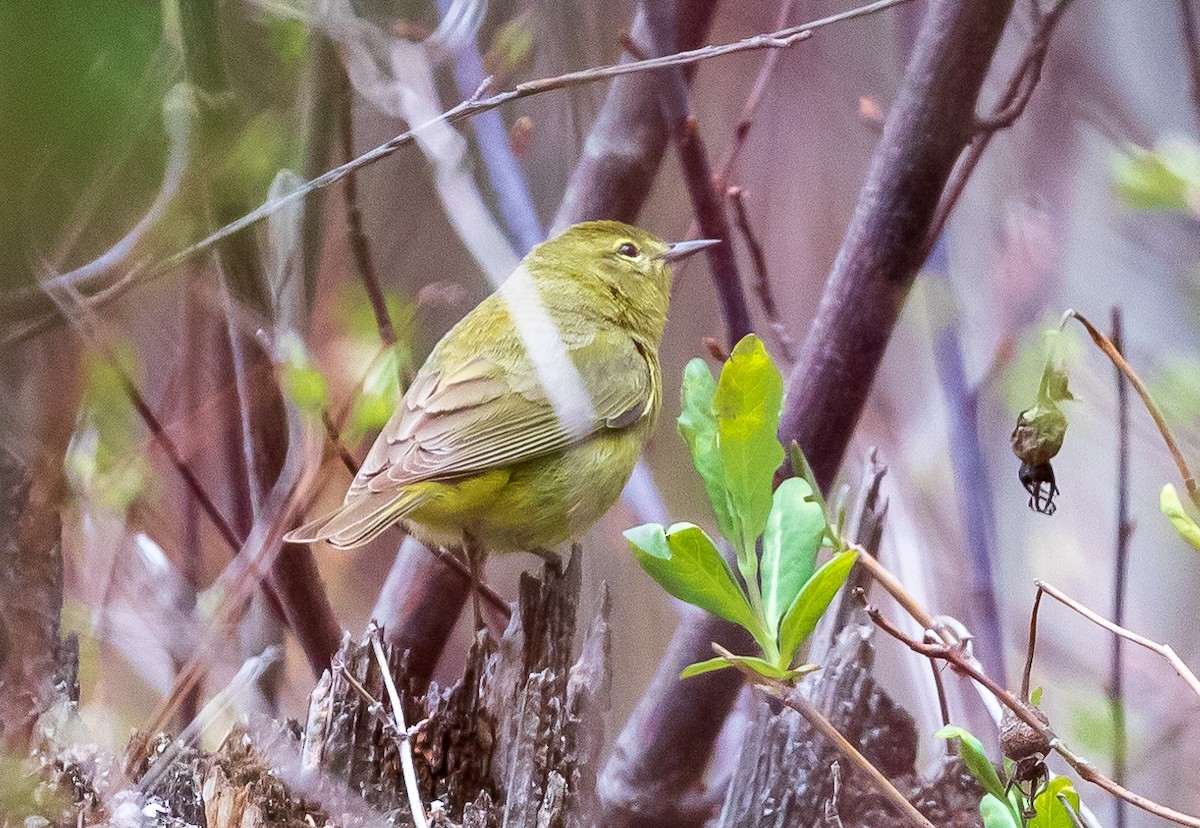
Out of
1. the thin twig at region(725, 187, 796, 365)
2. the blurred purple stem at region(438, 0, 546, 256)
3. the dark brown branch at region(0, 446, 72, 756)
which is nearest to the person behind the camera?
the dark brown branch at region(0, 446, 72, 756)

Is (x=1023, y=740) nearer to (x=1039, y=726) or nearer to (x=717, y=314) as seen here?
(x=1039, y=726)

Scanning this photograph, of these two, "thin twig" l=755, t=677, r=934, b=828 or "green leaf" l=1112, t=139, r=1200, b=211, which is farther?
"green leaf" l=1112, t=139, r=1200, b=211

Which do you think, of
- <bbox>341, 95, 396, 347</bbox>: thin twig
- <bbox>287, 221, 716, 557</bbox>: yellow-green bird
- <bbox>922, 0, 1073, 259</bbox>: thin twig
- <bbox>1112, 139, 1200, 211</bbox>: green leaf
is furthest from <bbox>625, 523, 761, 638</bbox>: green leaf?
<bbox>1112, 139, 1200, 211</bbox>: green leaf

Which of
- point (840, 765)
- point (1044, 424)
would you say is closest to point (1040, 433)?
point (1044, 424)

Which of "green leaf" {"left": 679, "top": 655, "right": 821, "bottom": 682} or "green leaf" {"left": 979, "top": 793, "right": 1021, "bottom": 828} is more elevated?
"green leaf" {"left": 679, "top": 655, "right": 821, "bottom": 682}

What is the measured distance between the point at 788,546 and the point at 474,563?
21cm

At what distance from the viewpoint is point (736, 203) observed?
0.70 meters

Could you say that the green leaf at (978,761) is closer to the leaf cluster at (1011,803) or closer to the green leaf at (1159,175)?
the leaf cluster at (1011,803)

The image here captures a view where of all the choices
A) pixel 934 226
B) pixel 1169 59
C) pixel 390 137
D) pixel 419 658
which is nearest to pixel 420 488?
pixel 419 658

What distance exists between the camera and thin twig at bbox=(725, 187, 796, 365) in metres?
0.70

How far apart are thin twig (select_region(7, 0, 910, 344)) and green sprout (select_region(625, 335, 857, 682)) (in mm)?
212

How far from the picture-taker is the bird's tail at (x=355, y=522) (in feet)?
1.87

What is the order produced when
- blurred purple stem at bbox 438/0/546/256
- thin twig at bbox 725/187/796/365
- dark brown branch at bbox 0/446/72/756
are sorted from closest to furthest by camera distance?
dark brown branch at bbox 0/446/72/756 → blurred purple stem at bbox 438/0/546/256 → thin twig at bbox 725/187/796/365

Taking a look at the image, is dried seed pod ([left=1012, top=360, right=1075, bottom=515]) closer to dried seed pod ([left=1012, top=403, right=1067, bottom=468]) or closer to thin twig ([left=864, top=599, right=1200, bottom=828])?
dried seed pod ([left=1012, top=403, right=1067, bottom=468])
